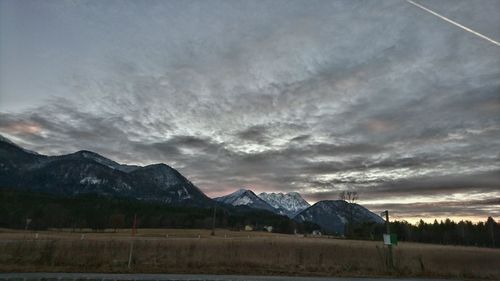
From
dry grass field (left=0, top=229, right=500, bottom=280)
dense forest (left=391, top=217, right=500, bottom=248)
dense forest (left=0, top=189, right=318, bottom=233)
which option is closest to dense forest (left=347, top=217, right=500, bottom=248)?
dense forest (left=391, top=217, right=500, bottom=248)

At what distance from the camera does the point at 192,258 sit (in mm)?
27734

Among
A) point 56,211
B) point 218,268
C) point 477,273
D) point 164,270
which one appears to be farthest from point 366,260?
point 56,211

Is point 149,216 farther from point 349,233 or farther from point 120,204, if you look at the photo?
point 349,233

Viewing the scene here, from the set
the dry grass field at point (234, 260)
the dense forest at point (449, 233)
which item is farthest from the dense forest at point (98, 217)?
the dry grass field at point (234, 260)

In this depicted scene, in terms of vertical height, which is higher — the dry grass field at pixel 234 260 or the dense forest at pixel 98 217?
the dense forest at pixel 98 217

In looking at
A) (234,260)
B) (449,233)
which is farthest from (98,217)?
(234,260)

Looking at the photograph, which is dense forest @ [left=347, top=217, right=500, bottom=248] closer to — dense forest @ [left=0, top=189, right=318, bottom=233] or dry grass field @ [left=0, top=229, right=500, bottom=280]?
dense forest @ [left=0, top=189, right=318, bottom=233]

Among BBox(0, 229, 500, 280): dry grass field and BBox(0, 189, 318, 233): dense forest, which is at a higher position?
BBox(0, 189, 318, 233): dense forest

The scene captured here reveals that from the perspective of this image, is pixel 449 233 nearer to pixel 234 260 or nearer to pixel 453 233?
pixel 453 233

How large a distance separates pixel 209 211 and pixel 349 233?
9880cm

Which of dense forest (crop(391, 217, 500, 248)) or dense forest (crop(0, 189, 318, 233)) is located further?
dense forest (crop(0, 189, 318, 233))

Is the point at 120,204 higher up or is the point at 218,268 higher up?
the point at 120,204

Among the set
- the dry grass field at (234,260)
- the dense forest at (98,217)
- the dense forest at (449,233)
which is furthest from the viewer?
the dense forest at (98,217)

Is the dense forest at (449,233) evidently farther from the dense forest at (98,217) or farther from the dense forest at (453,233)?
the dense forest at (98,217)
